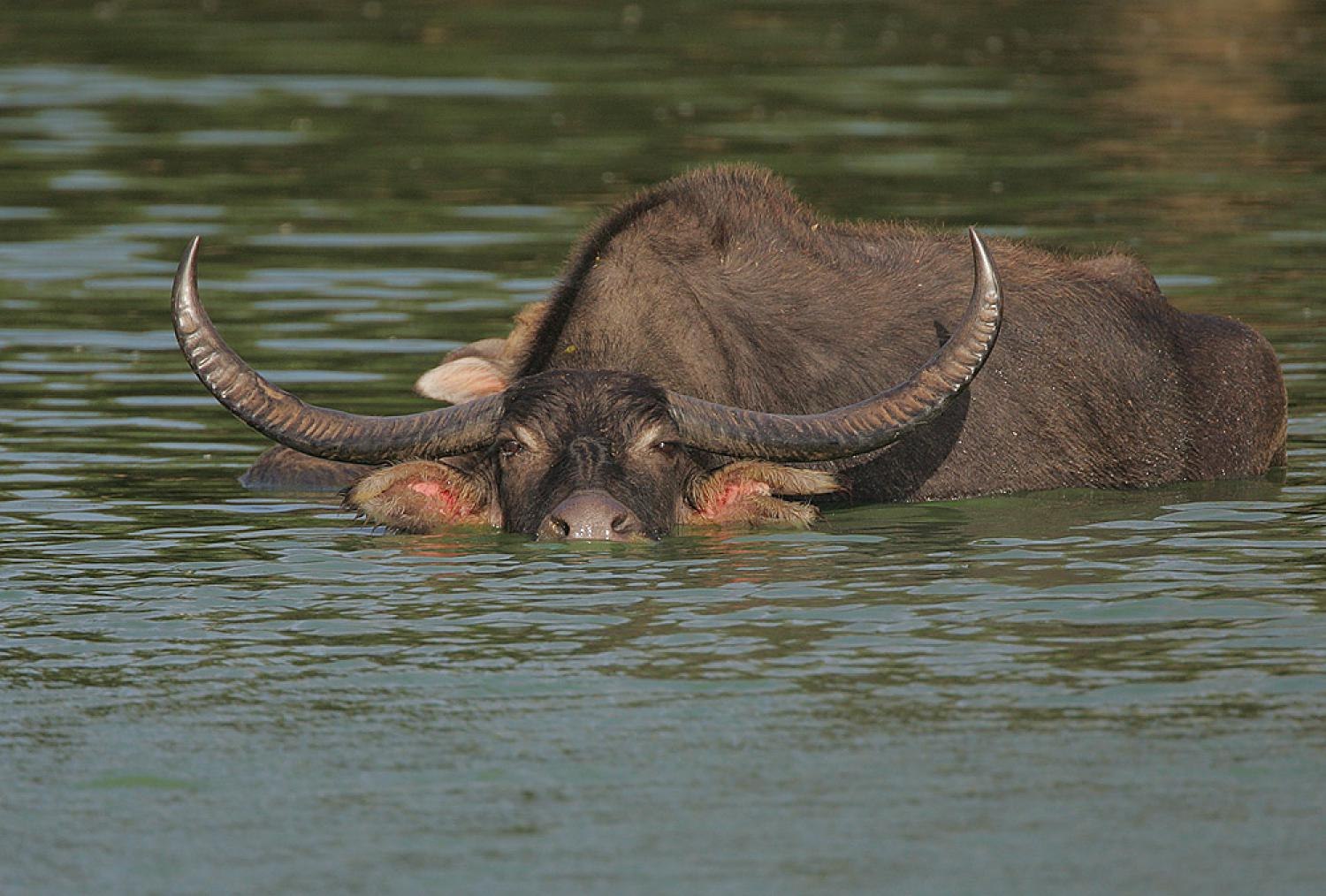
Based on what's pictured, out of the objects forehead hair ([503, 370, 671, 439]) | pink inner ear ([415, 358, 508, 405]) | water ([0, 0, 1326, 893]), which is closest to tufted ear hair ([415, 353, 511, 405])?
pink inner ear ([415, 358, 508, 405])

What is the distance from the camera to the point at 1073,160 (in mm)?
22797

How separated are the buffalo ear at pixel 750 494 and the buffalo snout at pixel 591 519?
72cm

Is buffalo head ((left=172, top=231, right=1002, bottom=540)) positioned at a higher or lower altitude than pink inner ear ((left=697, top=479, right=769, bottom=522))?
higher

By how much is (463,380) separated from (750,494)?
161 centimetres

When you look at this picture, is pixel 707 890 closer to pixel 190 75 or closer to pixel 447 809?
pixel 447 809

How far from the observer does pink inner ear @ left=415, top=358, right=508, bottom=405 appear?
432 inches

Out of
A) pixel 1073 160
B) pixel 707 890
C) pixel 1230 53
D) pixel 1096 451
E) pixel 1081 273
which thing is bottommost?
pixel 707 890

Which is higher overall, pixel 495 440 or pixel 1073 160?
pixel 1073 160

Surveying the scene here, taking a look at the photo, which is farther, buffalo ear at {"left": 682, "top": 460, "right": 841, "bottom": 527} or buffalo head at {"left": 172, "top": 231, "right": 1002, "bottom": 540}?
buffalo ear at {"left": 682, "top": 460, "right": 841, "bottom": 527}

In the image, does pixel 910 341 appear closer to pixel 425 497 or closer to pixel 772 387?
pixel 772 387

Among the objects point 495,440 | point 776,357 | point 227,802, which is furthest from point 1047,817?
point 776,357

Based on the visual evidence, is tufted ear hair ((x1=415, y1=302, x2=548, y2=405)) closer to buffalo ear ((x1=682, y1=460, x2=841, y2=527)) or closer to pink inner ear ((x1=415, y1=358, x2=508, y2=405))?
pink inner ear ((x1=415, y1=358, x2=508, y2=405))

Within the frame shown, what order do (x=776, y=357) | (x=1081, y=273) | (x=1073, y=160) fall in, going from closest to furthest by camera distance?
(x=776, y=357)
(x=1081, y=273)
(x=1073, y=160)

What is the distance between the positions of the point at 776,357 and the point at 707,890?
5.05 m
